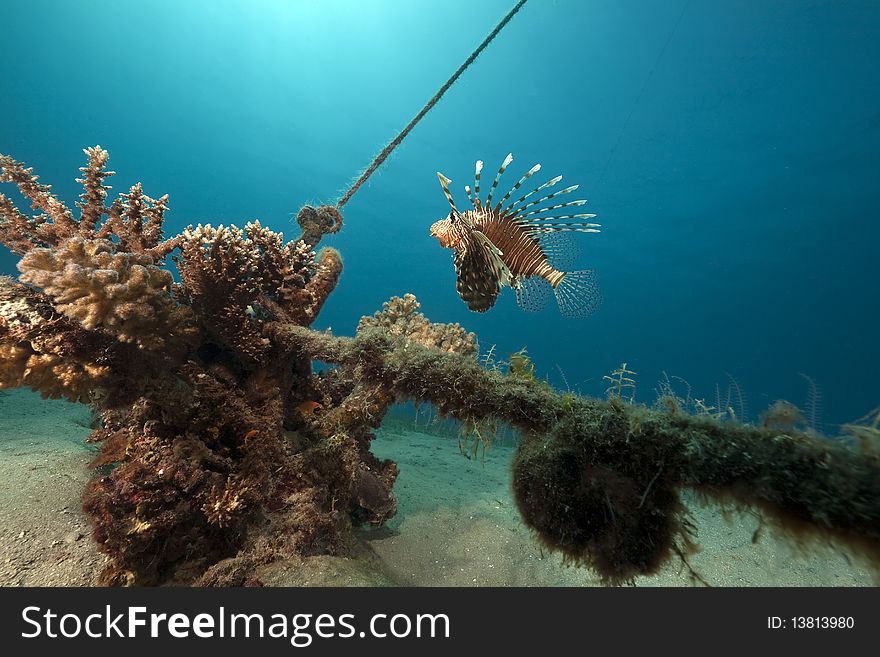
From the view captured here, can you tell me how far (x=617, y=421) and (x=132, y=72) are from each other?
2681 inches

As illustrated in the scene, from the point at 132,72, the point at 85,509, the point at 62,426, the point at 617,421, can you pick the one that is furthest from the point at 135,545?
the point at 132,72

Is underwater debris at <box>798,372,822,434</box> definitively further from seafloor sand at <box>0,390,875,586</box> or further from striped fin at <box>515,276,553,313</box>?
striped fin at <box>515,276,553,313</box>

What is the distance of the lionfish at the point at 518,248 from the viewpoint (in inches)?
149

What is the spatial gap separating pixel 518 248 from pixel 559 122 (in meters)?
44.3

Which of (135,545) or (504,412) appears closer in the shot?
(504,412)

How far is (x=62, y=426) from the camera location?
5.33 m

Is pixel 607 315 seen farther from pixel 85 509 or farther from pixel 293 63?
pixel 85 509

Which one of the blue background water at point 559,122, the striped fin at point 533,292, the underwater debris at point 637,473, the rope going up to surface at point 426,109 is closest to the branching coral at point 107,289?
the underwater debris at point 637,473

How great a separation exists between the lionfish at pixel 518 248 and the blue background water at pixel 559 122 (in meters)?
21.0

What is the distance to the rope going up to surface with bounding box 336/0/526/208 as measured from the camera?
338 cm

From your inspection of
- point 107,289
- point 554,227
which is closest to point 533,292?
point 554,227

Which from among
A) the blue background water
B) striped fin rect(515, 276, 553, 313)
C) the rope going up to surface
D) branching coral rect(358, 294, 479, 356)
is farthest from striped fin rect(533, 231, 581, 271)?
the blue background water

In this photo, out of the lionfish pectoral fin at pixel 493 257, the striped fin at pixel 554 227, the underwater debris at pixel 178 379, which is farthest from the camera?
the striped fin at pixel 554 227

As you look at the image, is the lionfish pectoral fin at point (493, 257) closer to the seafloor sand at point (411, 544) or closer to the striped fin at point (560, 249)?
the striped fin at point (560, 249)
